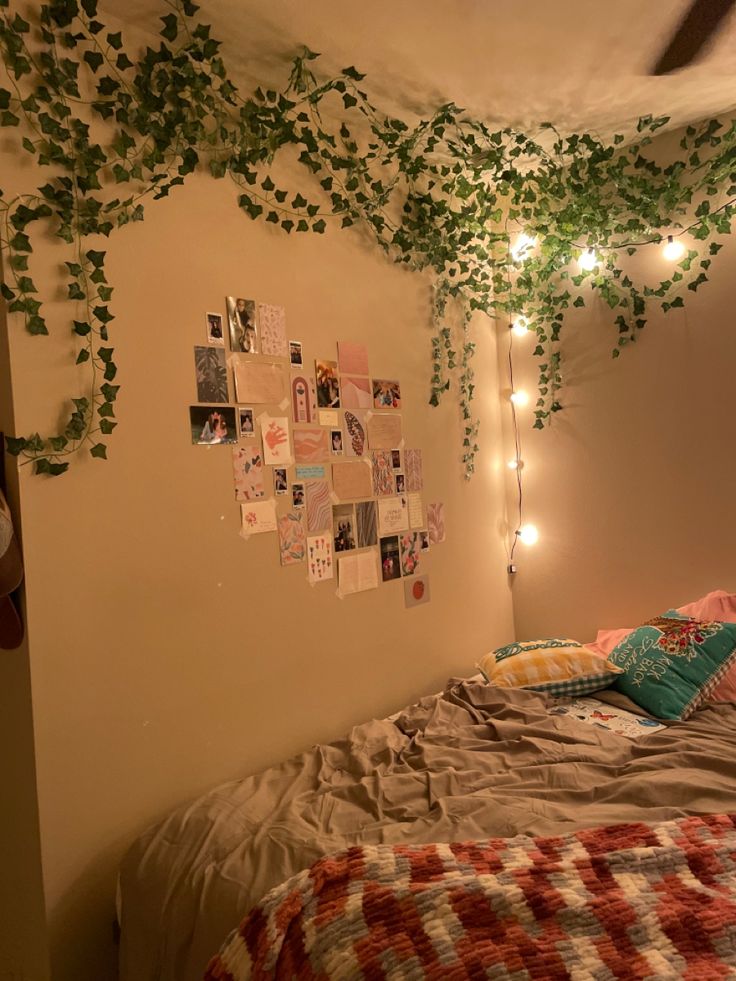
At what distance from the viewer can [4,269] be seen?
5.27 ft

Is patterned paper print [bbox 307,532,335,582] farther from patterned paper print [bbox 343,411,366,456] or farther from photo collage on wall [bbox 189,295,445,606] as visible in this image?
patterned paper print [bbox 343,411,366,456]

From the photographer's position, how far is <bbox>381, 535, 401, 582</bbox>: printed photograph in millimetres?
2541

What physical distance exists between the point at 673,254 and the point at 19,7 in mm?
2353

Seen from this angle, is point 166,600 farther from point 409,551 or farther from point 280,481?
point 409,551

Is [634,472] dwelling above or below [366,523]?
above

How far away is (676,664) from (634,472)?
2.92 ft

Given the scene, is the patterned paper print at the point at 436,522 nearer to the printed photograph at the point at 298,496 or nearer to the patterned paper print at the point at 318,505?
the patterned paper print at the point at 318,505

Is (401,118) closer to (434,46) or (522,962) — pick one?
(434,46)

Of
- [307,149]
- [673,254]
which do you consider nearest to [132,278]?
[307,149]

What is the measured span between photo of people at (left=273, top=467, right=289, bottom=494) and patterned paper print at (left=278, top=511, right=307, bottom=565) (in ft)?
0.27

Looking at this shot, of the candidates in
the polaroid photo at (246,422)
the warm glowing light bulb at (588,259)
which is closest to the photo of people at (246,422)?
the polaroid photo at (246,422)

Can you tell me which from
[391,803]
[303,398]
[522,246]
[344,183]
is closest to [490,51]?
[344,183]

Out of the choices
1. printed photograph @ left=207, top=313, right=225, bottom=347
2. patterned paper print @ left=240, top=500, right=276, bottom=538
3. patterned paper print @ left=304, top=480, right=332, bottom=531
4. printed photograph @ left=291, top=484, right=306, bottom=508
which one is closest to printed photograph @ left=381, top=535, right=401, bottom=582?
patterned paper print @ left=304, top=480, right=332, bottom=531

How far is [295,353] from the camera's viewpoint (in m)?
2.24
